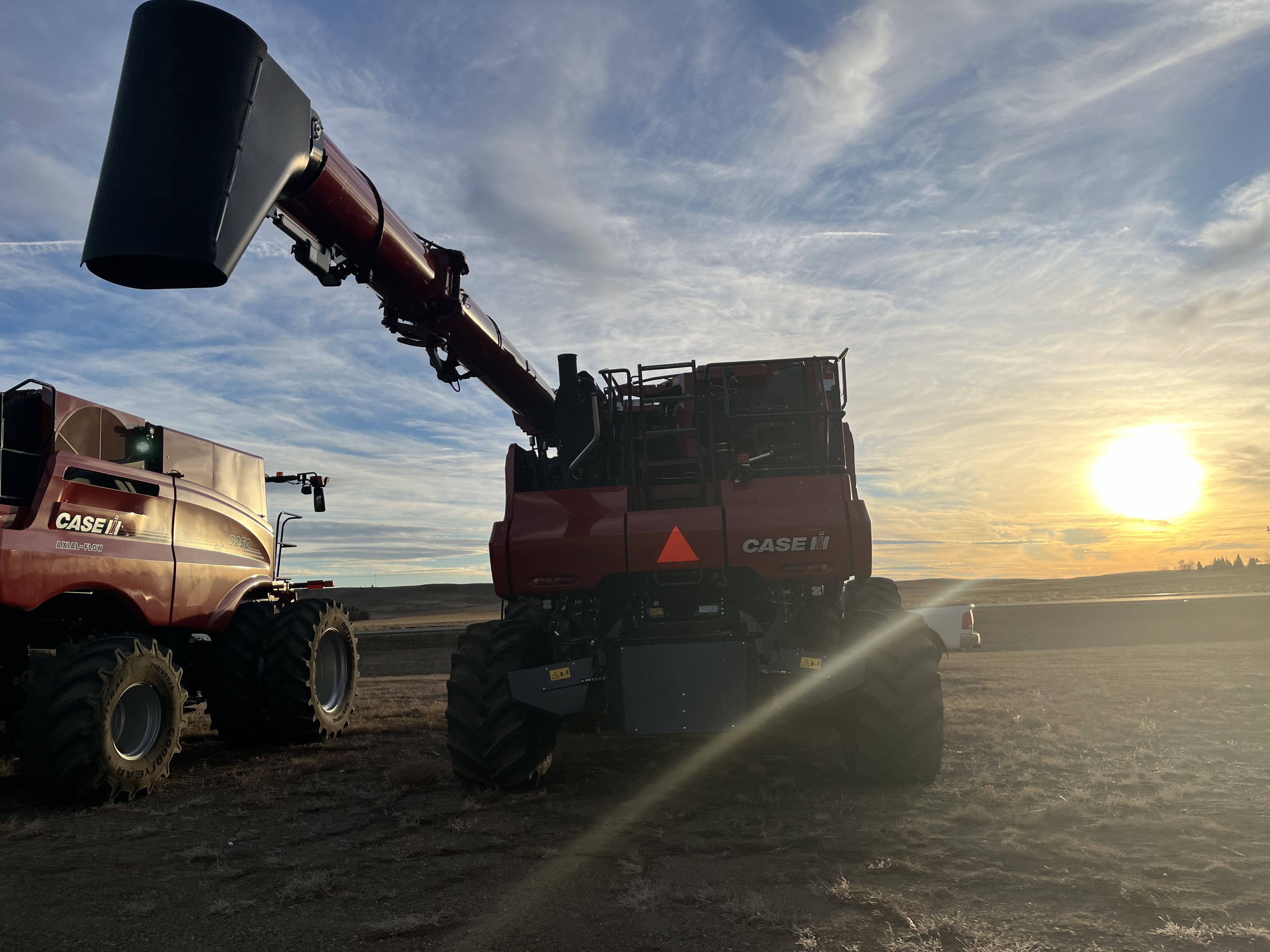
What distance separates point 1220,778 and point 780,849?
4193 millimetres

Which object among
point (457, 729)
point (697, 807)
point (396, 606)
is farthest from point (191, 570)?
point (396, 606)

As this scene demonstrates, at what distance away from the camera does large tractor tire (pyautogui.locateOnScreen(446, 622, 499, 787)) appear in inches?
281

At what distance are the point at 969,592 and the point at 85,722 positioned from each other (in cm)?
8857

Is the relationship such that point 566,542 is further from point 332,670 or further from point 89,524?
point 332,670

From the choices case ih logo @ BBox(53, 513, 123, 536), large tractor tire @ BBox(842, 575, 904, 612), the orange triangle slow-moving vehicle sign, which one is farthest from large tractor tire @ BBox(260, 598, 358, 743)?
large tractor tire @ BBox(842, 575, 904, 612)

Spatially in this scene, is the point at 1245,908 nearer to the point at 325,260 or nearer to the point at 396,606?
the point at 325,260

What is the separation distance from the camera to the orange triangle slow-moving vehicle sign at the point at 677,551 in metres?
7.47

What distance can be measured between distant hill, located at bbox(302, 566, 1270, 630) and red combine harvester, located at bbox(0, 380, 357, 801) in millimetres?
41360

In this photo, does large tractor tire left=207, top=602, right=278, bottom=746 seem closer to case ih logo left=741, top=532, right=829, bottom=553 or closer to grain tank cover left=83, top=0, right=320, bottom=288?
grain tank cover left=83, top=0, right=320, bottom=288

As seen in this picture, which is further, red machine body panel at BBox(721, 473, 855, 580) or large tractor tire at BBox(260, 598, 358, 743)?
large tractor tire at BBox(260, 598, 358, 743)

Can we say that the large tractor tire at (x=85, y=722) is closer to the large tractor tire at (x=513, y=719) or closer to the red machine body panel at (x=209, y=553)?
the red machine body panel at (x=209, y=553)

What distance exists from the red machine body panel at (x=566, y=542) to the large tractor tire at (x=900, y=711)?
85.1 inches

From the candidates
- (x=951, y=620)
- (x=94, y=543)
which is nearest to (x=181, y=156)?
(x=94, y=543)

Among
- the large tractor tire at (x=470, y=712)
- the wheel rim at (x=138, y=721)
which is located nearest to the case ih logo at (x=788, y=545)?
the large tractor tire at (x=470, y=712)
